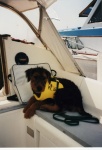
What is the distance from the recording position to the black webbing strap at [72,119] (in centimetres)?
176

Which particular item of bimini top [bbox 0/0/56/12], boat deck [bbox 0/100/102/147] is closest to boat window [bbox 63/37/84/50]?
bimini top [bbox 0/0/56/12]

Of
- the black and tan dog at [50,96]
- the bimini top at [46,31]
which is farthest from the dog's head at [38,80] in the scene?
the bimini top at [46,31]

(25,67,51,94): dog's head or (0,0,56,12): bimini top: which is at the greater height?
(0,0,56,12): bimini top

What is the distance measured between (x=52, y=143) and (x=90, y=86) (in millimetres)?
815

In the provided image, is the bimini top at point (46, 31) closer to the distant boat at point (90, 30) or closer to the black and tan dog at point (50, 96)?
the distant boat at point (90, 30)

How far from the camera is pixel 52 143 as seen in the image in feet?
5.49

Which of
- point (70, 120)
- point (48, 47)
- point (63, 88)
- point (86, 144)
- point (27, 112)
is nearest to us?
point (86, 144)

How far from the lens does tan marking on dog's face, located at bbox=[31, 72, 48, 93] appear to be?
2.09 metres

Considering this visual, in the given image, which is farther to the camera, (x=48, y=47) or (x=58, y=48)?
(x=48, y=47)

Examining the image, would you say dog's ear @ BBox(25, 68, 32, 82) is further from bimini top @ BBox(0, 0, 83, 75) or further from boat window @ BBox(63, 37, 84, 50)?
boat window @ BBox(63, 37, 84, 50)

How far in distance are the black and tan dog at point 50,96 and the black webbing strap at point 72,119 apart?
12cm

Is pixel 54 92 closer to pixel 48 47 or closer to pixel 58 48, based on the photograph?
pixel 58 48

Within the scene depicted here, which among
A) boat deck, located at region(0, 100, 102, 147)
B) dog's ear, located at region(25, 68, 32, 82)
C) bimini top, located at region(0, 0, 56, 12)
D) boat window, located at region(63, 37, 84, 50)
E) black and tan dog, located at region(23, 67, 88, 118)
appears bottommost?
boat deck, located at region(0, 100, 102, 147)

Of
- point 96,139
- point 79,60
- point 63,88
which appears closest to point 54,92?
point 63,88
